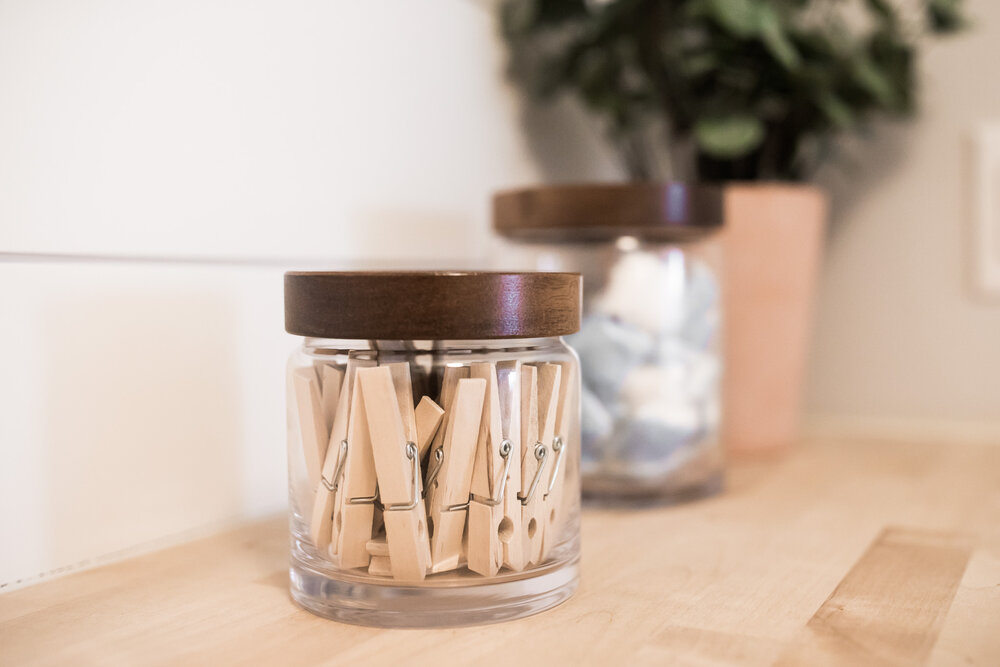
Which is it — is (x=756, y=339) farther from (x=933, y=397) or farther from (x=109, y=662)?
(x=109, y=662)

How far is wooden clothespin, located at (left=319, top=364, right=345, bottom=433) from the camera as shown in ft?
1.60

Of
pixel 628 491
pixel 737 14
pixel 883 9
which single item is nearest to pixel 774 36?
pixel 737 14

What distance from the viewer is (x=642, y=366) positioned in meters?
0.72

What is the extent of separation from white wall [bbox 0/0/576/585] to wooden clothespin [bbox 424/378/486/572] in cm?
26

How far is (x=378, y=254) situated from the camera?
0.81 meters

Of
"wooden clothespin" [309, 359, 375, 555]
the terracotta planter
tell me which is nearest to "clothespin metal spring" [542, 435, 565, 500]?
"wooden clothespin" [309, 359, 375, 555]

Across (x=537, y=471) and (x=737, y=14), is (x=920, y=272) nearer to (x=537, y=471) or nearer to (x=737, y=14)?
(x=737, y=14)

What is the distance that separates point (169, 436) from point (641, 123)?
646 mm

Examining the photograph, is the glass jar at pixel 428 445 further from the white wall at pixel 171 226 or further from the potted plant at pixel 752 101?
the potted plant at pixel 752 101

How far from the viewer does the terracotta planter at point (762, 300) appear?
0.93 m

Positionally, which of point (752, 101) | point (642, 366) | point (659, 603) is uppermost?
point (752, 101)

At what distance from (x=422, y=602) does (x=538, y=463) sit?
0.09 metres

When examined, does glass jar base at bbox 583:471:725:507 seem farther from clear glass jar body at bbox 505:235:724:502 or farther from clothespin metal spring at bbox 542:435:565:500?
clothespin metal spring at bbox 542:435:565:500

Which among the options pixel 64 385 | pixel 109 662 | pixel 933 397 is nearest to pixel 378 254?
pixel 64 385
